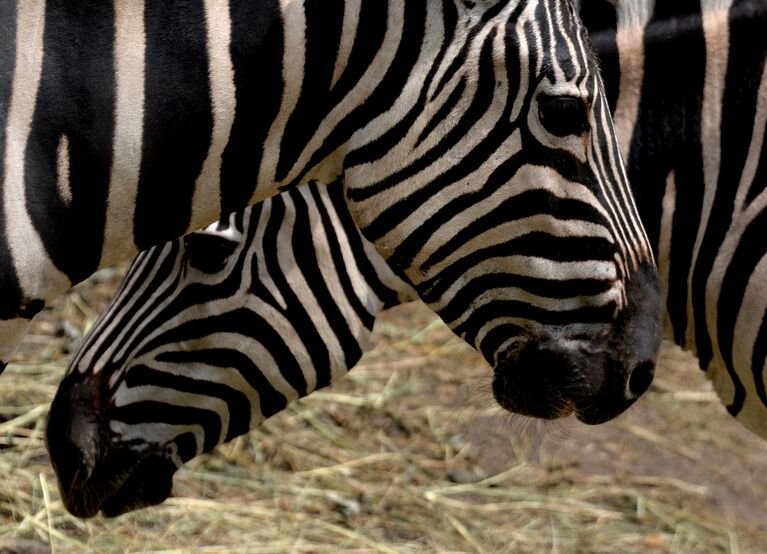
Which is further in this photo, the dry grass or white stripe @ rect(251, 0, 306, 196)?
the dry grass

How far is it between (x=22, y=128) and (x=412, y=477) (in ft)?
13.1

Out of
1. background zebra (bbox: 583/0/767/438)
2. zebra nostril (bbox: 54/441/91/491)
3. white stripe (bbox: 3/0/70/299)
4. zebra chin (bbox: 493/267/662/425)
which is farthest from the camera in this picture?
background zebra (bbox: 583/0/767/438)

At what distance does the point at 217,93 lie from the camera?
2.27 meters

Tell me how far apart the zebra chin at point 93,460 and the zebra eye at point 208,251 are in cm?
50

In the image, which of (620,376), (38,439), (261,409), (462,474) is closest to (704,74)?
(620,376)

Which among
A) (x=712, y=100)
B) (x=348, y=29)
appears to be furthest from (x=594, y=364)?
(x=712, y=100)

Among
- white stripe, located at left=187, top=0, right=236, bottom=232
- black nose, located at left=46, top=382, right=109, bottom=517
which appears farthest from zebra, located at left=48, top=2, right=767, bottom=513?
white stripe, located at left=187, top=0, right=236, bottom=232

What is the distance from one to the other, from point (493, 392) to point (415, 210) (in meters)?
0.57

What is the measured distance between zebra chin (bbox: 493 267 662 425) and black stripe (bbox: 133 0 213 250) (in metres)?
0.88

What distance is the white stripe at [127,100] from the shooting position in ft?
7.22

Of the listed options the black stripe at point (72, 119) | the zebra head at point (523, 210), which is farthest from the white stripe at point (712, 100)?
the black stripe at point (72, 119)

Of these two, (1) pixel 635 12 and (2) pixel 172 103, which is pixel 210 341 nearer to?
(2) pixel 172 103

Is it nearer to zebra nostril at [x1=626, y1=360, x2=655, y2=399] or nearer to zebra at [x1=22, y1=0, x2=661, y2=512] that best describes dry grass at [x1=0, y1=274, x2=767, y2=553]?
zebra nostril at [x1=626, y1=360, x2=655, y2=399]

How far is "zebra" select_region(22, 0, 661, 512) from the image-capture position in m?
2.19
